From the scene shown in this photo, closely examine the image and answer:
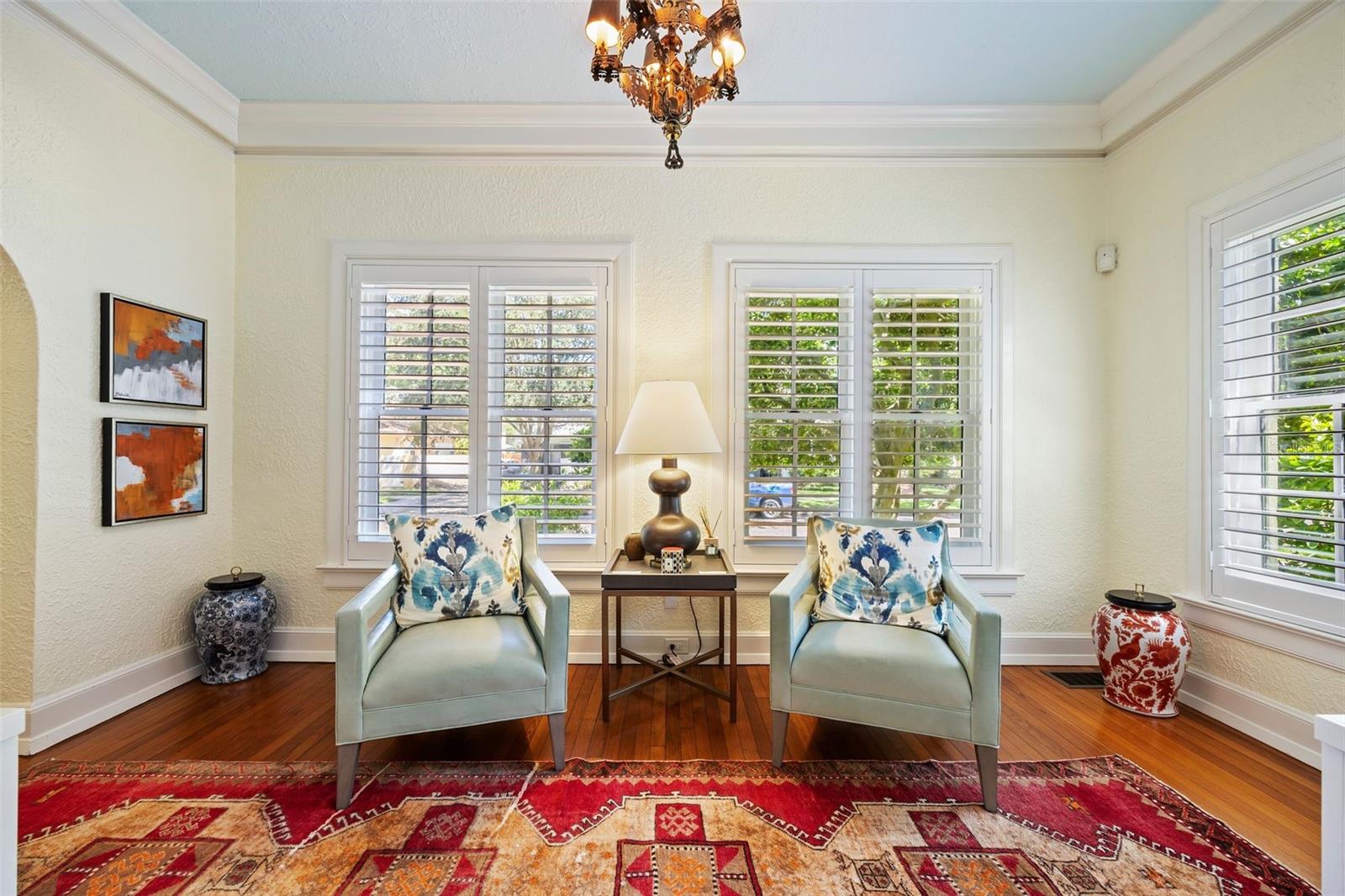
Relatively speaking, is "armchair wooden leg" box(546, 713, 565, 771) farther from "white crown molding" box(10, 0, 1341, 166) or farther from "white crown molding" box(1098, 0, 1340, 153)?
"white crown molding" box(1098, 0, 1340, 153)

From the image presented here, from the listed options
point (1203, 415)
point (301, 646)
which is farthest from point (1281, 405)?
point (301, 646)

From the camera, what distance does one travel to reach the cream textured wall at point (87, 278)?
7.13 feet

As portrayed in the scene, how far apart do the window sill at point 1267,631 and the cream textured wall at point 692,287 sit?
0.54m

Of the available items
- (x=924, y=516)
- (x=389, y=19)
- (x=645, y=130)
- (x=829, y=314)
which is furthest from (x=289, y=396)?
(x=924, y=516)

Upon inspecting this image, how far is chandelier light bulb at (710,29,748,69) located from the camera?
150 cm

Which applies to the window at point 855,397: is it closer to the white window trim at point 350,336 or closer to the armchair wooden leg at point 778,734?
the white window trim at point 350,336

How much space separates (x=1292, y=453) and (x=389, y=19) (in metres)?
→ 4.23

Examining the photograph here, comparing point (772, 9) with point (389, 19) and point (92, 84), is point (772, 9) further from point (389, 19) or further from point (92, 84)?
point (92, 84)

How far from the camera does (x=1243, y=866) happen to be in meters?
1.58

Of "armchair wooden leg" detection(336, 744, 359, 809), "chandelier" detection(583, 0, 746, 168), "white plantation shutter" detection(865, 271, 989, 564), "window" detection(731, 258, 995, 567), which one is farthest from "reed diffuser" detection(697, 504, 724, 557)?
"chandelier" detection(583, 0, 746, 168)

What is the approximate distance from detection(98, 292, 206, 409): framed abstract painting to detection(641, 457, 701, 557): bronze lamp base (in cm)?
245

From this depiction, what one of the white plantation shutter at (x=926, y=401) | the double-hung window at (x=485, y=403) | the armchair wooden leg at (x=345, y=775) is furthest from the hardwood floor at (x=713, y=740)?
the white plantation shutter at (x=926, y=401)

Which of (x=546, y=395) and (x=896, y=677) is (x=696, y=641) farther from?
(x=546, y=395)

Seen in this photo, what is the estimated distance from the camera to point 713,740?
7.36ft
